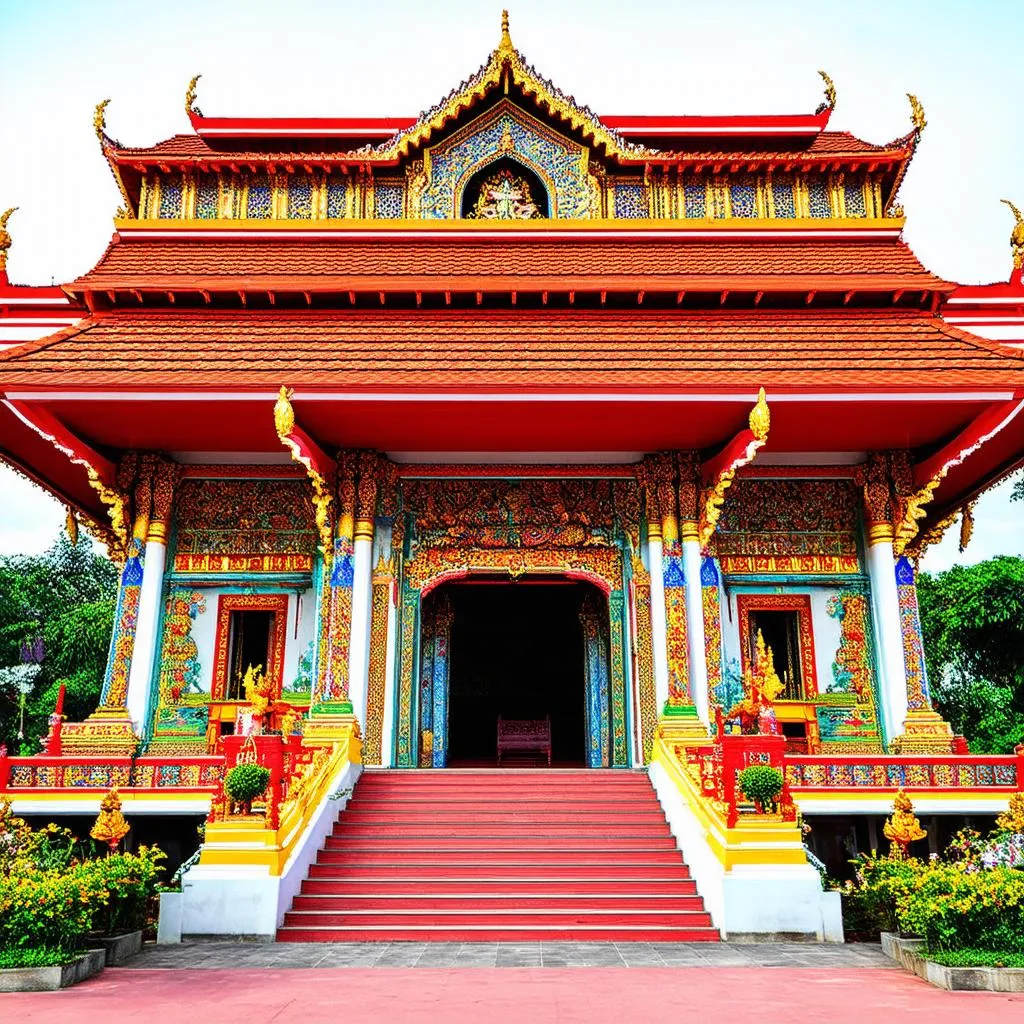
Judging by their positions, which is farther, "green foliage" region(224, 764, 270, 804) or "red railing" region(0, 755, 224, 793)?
"red railing" region(0, 755, 224, 793)

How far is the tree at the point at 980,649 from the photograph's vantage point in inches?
728

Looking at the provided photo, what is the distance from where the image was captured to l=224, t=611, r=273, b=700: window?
35.6ft

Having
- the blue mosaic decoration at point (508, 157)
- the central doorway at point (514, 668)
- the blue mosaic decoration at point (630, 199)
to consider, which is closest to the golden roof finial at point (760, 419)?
the blue mosaic decoration at point (630, 199)

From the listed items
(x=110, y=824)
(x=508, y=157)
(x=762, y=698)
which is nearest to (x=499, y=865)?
(x=762, y=698)

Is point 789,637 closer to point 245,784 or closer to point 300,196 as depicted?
point 245,784

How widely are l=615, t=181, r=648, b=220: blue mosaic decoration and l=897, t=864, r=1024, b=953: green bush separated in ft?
30.4

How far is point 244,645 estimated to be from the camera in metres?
11.1

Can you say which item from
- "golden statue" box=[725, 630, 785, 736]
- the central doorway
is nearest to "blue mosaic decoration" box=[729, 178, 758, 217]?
"golden statue" box=[725, 630, 785, 736]

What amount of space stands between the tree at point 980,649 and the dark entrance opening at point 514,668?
7946 millimetres

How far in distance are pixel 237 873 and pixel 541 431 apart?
5.43 meters

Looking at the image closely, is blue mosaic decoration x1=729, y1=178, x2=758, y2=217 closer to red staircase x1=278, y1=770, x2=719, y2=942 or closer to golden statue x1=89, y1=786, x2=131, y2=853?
red staircase x1=278, y1=770, x2=719, y2=942

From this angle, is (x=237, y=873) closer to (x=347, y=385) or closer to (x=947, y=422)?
(x=347, y=385)

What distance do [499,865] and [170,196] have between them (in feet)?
32.1

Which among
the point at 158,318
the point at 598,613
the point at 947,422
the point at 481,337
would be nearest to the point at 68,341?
the point at 158,318
